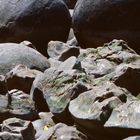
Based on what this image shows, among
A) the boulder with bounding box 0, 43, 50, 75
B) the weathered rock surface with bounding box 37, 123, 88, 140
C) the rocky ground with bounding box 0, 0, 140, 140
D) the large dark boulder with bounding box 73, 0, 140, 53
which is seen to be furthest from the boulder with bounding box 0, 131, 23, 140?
the large dark boulder with bounding box 73, 0, 140, 53

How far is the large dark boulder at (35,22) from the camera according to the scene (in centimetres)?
668

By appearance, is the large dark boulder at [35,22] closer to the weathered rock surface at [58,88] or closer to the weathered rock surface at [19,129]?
the weathered rock surface at [58,88]

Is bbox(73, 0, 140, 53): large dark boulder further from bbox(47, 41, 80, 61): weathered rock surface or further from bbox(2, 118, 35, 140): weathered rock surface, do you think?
bbox(2, 118, 35, 140): weathered rock surface

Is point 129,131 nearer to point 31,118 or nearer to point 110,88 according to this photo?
point 110,88

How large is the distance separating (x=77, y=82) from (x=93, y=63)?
93 cm

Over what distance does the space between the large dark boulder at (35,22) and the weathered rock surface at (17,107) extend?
95.2 inches

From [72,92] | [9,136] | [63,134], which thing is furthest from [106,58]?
[9,136]

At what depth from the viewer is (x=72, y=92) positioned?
393 centimetres

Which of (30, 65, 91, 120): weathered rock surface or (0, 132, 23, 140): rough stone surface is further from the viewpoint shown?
(30, 65, 91, 120): weathered rock surface

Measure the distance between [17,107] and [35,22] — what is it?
269 cm

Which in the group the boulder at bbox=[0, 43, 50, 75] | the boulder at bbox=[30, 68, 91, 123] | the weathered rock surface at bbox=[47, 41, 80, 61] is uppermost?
the boulder at bbox=[30, 68, 91, 123]

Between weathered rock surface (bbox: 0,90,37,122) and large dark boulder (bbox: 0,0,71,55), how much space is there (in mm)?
2419

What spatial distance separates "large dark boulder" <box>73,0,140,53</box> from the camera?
5957 millimetres

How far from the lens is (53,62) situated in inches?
220
